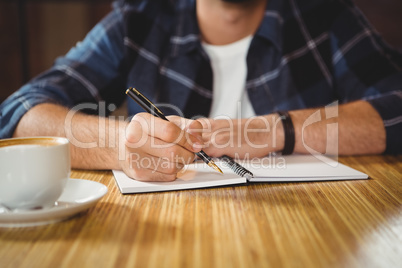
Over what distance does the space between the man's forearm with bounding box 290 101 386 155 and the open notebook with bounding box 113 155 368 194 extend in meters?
0.08

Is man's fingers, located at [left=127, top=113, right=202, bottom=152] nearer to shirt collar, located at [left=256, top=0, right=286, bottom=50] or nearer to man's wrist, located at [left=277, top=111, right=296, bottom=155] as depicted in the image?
man's wrist, located at [left=277, top=111, right=296, bottom=155]

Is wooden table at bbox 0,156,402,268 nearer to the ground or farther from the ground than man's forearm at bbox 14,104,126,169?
nearer to the ground

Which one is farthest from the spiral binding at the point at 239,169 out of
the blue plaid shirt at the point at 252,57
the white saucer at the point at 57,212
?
the blue plaid shirt at the point at 252,57

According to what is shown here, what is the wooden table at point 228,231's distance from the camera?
19.3 inches

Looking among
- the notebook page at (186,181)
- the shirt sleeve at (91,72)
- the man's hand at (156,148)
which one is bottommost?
the notebook page at (186,181)

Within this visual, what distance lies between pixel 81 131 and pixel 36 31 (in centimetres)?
208

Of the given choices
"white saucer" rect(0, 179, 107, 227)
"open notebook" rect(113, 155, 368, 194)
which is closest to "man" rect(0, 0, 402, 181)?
"open notebook" rect(113, 155, 368, 194)

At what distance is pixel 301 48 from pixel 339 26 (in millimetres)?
162

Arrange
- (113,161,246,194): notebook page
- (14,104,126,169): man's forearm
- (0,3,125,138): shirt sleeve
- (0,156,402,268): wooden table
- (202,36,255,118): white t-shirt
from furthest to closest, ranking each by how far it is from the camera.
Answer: (202,36,255,118): white t-shirt → (0,3,125,138): shirt sleeve → (14,104,126,169): man's forearm → (113,161,246,194): notebook page → (0,156,402,268): wooden table

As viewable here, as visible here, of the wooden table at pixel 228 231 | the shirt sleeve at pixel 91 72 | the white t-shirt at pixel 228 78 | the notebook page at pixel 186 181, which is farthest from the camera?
the white t-shirt at pixel 228 78

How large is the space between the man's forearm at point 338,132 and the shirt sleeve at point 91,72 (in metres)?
0.71

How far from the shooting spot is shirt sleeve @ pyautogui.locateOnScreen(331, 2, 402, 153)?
1309 mm

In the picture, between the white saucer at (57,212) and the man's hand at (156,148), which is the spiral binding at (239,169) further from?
the white saucer at (57,212)

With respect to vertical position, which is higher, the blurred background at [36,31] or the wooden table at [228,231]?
the blurred background at [36,31]
